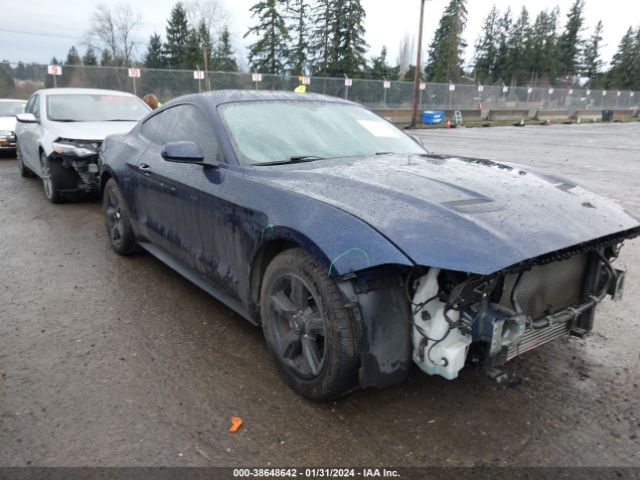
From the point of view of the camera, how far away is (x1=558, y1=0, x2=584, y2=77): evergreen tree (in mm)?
90125

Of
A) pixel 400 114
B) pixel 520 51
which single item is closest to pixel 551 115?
pixel 400 114

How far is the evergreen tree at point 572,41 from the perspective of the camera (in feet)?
296

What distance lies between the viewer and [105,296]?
4121 mm

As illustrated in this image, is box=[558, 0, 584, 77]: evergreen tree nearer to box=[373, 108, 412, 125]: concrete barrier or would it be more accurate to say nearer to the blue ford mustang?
box=[373, 108, 412, 125]: concrete barrier

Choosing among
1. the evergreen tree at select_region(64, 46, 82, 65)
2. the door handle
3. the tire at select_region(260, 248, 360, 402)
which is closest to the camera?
the tire at select_region(260, 248, 360, 402)

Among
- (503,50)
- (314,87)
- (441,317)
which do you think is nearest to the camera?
(441,317)

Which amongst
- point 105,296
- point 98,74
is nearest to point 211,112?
point 105,296

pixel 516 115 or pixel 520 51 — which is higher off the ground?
pixel 520 51

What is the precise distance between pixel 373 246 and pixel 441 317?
0.47 metres

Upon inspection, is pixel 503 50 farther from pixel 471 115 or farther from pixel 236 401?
pixel 236 401

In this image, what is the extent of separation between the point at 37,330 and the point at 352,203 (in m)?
2.46

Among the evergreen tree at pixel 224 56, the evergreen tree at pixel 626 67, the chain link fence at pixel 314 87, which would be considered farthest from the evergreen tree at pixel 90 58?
the evergreen tree at pixel 626 67

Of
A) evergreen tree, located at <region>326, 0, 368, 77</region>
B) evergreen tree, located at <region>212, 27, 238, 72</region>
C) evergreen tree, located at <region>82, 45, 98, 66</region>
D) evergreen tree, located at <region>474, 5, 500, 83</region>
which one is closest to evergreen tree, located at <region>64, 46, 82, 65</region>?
evergreen tree, located at <region>82, 45, 98, 66</region>

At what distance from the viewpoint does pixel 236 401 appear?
2707mm
